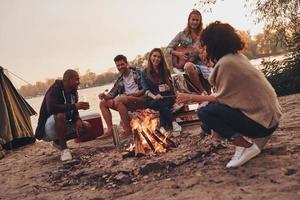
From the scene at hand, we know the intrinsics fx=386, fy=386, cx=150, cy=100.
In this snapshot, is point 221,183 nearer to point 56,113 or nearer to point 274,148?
point 274,148

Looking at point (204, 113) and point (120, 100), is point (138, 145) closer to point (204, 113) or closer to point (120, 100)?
point (204, 113)

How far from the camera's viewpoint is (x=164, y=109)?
6.75 m

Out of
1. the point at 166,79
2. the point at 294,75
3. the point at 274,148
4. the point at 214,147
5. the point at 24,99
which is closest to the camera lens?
the point at 274,148

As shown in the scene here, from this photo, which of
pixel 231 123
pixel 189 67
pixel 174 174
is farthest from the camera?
pixel 189 67

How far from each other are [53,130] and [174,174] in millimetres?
2801

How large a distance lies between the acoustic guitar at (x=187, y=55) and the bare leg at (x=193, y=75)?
312 millimetres

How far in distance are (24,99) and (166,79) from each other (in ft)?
13.3

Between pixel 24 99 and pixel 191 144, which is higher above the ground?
pixel 24 99

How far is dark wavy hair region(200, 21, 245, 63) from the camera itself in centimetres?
379

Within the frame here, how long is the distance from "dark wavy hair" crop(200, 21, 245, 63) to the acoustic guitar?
2989mm

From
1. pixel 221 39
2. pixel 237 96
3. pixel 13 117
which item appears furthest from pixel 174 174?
pixel 13 117

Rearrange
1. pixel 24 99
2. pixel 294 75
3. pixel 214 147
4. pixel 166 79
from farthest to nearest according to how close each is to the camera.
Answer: pixel 294 75 < pixel 24 99 < pixel 166 79 < pixel 214 147

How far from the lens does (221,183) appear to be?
3.58 m

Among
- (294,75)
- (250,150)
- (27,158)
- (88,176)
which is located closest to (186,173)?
(250,150)
